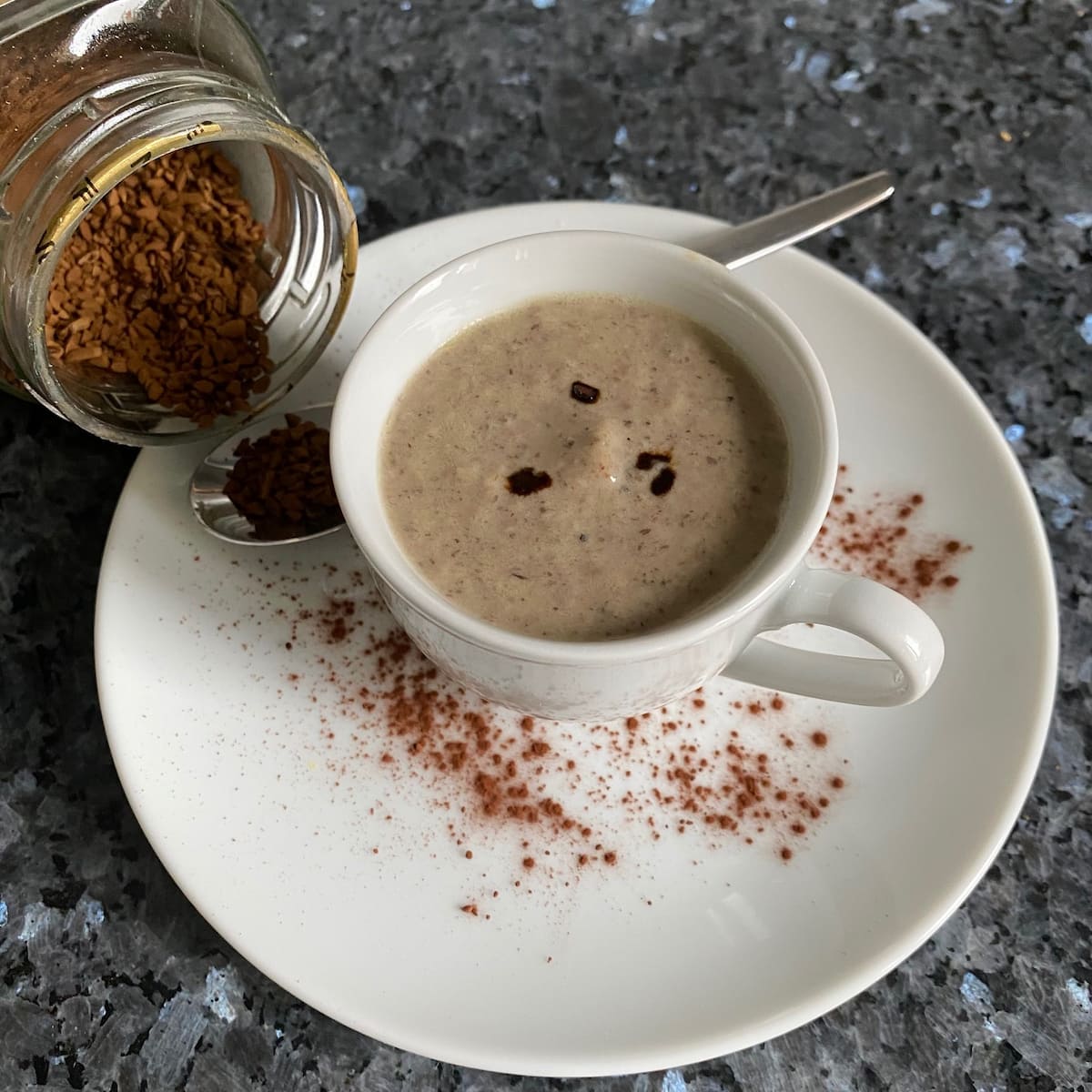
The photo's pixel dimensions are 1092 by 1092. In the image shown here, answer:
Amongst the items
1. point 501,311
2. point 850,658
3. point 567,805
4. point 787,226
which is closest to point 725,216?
point 787,226

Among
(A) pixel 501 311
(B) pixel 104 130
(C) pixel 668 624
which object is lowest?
(C) pixel 668 624

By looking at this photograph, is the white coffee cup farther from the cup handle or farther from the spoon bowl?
the spoon bowl

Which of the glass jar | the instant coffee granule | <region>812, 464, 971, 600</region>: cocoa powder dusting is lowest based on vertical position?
<region>812, 464, 971, 600</region>: cocoa powder dusting

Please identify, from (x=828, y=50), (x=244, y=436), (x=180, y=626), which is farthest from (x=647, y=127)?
(x=180, y=626)

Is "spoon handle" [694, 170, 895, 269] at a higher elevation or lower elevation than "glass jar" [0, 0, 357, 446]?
lower

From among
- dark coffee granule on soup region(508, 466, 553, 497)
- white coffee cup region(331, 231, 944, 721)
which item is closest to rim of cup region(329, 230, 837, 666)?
white coffee cup region(331, 231, 944, 721)

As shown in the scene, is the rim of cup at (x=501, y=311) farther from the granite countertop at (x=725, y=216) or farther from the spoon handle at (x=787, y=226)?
the granite countertop at (x=725, y=216)

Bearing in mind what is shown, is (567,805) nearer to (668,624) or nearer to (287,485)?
(668,624)

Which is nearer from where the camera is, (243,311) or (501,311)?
(501,311)
